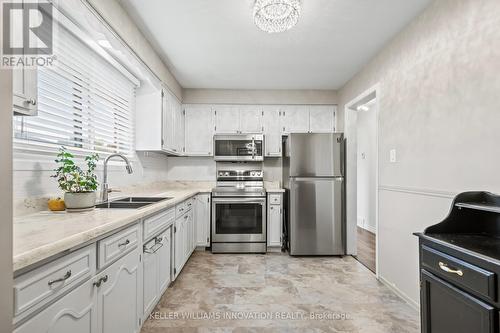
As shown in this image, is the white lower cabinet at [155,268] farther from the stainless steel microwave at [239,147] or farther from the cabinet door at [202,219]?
the stainless steel microwave at [239,147]

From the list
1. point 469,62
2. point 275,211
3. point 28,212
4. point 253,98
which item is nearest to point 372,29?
point 469,62

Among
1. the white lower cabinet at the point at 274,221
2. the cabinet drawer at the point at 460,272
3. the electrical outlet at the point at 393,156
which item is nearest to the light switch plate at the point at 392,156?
the electrical outlet at the point at 393,156

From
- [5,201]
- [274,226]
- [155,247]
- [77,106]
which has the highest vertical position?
[77,106]

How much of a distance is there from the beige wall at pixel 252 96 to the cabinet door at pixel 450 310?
3188 mm

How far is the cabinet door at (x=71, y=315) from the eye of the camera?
2.91ft

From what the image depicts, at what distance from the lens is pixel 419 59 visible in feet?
7.18

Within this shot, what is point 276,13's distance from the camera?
6.27ft

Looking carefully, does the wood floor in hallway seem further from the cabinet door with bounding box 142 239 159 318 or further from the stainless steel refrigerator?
the cabinet door with bounding box 142 239 159 318

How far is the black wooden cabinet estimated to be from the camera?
1.14m

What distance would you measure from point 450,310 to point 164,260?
203 cm

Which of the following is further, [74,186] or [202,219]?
[202,219]

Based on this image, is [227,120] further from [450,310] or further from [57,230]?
[450,310]

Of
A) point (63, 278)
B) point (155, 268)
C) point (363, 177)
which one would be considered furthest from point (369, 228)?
point (63, 278)

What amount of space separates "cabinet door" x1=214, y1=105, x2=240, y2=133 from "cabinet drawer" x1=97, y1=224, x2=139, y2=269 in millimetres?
2673
